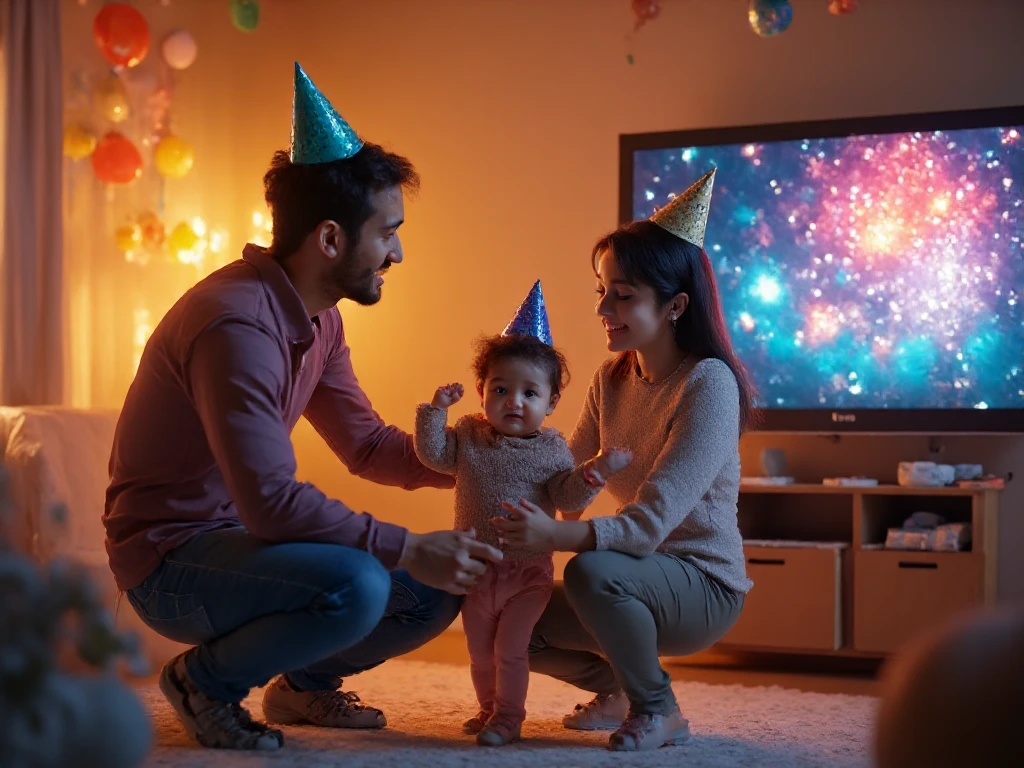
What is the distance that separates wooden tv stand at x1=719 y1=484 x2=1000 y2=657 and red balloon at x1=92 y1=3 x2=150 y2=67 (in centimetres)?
251

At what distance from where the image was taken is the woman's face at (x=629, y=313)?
234 centimetres

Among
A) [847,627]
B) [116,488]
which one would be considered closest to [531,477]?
[116,488]

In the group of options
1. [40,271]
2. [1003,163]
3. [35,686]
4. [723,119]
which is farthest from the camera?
[723,119]

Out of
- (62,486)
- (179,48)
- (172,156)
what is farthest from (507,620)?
(179,48)

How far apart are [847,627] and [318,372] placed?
6.99 feet

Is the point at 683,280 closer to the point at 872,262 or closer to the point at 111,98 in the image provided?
the point at 872,262

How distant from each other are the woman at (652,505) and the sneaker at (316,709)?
0.34 m

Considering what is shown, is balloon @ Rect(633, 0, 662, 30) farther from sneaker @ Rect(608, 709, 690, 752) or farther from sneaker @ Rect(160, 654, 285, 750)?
sneaker @ Rect(160, 654, 285, 750)

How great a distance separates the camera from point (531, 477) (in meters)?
2.26

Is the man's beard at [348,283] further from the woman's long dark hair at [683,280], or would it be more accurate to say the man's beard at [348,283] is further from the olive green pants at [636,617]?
the olive green pants at [636,617]

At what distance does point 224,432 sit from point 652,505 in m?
0.75

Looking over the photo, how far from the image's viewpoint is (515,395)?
2.27 metres

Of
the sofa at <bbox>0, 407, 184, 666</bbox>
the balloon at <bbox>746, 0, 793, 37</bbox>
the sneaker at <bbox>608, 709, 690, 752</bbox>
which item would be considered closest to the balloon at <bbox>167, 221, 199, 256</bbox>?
the sofa at <bbox>0, 407, 184, 666</bbox>

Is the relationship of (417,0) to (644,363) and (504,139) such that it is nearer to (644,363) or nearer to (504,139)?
(504,139)
